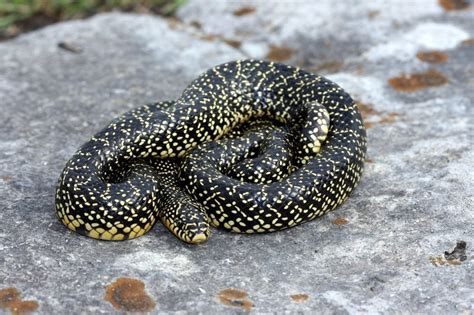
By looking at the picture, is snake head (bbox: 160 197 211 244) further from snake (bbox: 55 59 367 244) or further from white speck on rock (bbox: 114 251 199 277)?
white speck on rock (bbox: 114 251 199 277)

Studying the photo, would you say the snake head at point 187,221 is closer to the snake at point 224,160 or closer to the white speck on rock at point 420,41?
the snake at point 224,160

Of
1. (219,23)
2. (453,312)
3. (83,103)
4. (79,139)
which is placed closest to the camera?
(453,312)

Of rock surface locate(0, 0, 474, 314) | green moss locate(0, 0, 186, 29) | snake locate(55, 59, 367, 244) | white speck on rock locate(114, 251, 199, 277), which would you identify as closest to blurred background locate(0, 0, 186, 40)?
green moss locate(0, 0, 186, 29)

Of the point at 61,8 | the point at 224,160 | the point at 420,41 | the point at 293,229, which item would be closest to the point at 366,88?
the point at 420,41

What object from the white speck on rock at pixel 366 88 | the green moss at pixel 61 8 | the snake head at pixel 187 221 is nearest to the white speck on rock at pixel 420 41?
the white speck on rock at pixel 366 88

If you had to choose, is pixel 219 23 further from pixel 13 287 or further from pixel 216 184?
pixel 13 287

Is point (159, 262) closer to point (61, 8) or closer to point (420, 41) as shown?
point (420, 41)

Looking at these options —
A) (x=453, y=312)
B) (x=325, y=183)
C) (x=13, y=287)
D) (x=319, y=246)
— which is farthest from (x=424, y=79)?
(x=13, y=287)
